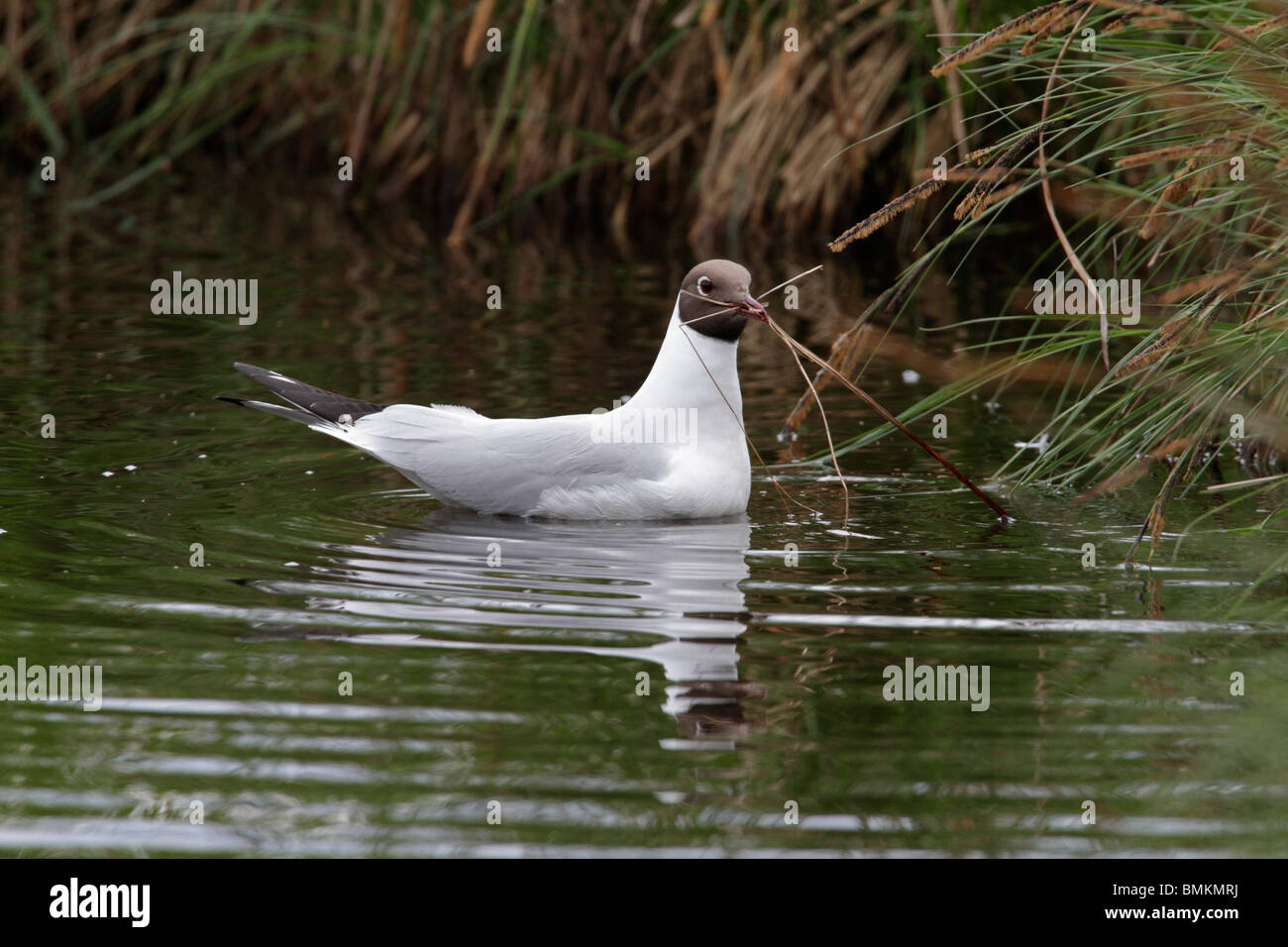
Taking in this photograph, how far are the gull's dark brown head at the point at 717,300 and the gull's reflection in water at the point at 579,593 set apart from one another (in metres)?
0.71

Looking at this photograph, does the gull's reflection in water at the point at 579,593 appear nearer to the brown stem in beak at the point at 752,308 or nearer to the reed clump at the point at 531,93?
the brown stem in beak at the point at 752,308

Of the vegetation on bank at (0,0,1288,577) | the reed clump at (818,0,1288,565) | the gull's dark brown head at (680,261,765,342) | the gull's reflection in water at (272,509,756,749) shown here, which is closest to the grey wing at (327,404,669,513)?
the gull's reflection in water at (272,509,756,749)

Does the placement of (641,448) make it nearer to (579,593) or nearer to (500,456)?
(500,456)

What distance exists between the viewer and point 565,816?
3.73m

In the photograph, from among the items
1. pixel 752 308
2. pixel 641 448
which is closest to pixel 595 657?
pixel 641 448

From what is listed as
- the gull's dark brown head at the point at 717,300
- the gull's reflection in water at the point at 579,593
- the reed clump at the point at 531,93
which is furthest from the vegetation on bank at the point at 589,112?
the gull's reflection in water at the point at 579,593

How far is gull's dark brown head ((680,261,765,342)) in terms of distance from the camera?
630 cm

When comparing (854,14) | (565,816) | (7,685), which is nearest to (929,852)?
(565,816)

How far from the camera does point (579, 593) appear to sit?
5.31m

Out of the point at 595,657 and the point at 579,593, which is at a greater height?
the point at 579,593

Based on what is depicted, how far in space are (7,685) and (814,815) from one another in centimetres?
219

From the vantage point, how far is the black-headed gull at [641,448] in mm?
6312

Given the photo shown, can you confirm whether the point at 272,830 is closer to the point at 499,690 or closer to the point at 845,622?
the point at 499,690

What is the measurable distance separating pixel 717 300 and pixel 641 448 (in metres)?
0.60
